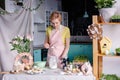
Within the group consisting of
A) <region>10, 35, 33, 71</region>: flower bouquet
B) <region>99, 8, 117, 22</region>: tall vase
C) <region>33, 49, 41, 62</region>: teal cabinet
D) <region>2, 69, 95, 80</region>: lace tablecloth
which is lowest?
<region>33, 49, 41, 62</region>: teal cabinet

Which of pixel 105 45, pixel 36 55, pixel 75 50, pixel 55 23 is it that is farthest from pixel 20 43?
pixel 36 55

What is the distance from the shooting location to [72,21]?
266 inches

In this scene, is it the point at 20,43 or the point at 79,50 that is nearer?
the point at 20,43

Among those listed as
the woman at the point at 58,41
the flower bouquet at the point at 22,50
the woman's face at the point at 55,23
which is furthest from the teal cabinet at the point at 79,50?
the flower bouquet at the point at 22,50

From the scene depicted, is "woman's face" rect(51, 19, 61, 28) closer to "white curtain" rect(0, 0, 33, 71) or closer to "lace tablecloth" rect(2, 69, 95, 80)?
"lace tablecloth" rect(2, 69, 95, 80)

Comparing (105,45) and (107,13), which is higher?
(107,13)

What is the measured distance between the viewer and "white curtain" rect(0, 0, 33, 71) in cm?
394

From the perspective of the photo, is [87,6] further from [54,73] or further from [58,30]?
[54,73]

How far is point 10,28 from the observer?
4.03 meters

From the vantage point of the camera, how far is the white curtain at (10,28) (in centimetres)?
394

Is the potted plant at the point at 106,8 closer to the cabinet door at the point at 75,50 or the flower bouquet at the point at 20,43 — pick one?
the flower bouquet at the point at 20,43

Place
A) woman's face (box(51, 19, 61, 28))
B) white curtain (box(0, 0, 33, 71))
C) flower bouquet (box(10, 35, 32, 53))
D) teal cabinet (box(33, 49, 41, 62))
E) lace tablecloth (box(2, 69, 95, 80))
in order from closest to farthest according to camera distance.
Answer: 1. lace tablecloth (box(2, 69, 95, 80))
2. flower bouquet (box(10, 35, 32, 53))
3. woman's face (box(51, 19, 61, 28))
4. white curtain (box(0, 0, 33, 71))
5. teal cabinet (box(33, 49, 41, 62))

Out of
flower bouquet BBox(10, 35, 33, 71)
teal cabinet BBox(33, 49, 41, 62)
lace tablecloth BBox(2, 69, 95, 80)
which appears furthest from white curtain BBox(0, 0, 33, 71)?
lace tablecloth BBox(2, 69, 95, 80)

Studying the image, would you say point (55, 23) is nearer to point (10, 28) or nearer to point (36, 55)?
point (10, 28)
